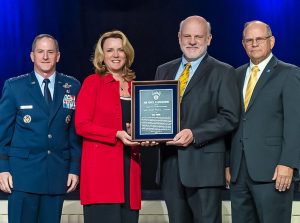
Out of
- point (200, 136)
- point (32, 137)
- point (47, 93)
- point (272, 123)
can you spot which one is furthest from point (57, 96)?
point (272, 123)

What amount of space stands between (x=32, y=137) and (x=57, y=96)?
265mm

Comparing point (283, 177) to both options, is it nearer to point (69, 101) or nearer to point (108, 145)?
point (108, 145)

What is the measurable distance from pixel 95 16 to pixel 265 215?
2.82m

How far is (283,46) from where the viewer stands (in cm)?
541

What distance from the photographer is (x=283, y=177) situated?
3.34 m

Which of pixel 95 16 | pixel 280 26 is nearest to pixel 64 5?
pixel 95 16

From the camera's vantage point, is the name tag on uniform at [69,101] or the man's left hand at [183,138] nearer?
the man's left hand at [183,138]

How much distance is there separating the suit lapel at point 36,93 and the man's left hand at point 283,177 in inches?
50.2

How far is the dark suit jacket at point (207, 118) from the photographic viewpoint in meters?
3.37

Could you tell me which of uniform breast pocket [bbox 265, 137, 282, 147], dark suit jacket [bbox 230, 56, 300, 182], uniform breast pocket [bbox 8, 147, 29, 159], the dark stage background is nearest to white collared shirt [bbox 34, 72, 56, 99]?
uniform breast pocket [bbox 8, 147, 29, 159]

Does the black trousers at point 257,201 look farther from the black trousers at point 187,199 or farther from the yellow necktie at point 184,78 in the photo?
the yellow necktie at point 184,78

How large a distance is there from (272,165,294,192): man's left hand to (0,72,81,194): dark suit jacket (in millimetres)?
1157

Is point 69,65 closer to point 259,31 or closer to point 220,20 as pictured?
point 220,20

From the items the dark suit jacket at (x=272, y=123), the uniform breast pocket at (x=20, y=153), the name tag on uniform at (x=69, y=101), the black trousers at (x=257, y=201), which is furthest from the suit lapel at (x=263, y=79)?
the uniform breast pocket at (x=20, y=153)
